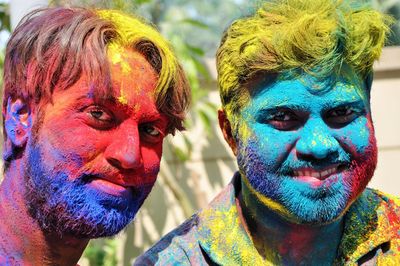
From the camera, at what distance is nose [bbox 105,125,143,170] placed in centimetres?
233

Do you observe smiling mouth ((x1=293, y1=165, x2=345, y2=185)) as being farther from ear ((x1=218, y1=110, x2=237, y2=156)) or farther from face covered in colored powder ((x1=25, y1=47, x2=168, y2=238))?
face covered in colored powder ((x1=25, y1=47, x2=168, y2=238))

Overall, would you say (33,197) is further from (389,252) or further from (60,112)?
(389,252)

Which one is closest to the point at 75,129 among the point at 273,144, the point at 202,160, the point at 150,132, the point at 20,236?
the point at 150,132

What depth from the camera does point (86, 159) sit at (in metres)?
2.32

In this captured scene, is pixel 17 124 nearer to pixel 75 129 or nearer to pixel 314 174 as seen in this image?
pixel 75 129

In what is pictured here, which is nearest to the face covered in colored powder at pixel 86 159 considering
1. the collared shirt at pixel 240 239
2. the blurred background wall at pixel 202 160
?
the collared shirt at pixel 240 239

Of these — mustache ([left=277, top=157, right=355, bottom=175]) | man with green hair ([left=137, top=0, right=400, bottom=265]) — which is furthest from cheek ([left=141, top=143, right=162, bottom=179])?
mustache ([left=277, top=157, right=355, bottom=175])

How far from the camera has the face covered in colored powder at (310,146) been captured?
2.45m

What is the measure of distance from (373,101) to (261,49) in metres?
2.53

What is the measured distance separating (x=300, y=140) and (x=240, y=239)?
45 cm

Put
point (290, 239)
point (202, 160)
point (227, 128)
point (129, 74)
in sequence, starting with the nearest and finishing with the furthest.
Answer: point (129, 74) < point (290, 239) < point (227, 128) < point (202, 160)

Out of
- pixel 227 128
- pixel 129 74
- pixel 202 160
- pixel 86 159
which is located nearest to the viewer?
pixel 86 159

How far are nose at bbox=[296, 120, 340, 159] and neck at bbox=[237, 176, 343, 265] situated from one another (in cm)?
30

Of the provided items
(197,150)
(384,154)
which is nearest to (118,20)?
(197,150)
